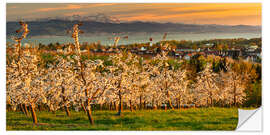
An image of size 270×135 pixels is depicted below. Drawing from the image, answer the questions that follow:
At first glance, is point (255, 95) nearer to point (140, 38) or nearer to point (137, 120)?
point (137, 120)

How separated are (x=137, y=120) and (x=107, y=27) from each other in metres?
3.84

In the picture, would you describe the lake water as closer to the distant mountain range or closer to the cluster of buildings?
the distant mountain range

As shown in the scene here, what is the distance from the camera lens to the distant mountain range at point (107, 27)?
10.0m

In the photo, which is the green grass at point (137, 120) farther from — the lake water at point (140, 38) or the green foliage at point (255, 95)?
the lake water at point (140, 38)

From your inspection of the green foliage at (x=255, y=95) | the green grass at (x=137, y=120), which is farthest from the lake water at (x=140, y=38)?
the green grass at (x=137, y=120)

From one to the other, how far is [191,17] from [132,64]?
9.70ft

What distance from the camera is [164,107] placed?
1086 cm

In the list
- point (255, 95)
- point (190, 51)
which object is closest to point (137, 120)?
point (190, 51)

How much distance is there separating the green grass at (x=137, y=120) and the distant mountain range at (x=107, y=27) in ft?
10.5

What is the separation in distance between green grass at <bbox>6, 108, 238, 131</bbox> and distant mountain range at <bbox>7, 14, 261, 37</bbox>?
10.5 ft

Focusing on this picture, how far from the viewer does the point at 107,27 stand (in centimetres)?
1030

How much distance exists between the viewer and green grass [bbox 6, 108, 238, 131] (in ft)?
31.1

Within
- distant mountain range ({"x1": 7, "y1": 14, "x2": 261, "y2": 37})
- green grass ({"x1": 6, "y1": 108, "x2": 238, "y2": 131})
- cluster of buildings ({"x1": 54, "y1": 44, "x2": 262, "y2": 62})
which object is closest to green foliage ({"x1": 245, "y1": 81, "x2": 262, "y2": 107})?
green grass ({"x1": 6, "y1": 108, "x2": 238, "y2": 131})
